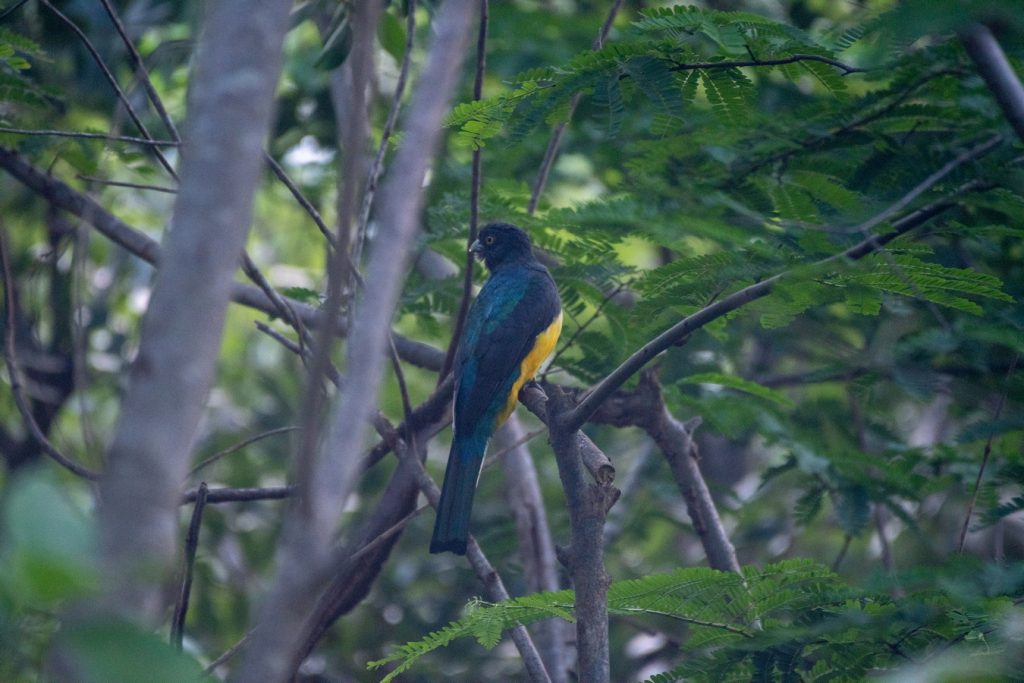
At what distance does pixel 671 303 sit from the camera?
179 inches

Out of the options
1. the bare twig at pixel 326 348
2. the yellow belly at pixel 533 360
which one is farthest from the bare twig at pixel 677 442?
the bare twig at pixel 326 348

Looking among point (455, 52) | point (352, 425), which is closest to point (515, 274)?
point (455, 52)

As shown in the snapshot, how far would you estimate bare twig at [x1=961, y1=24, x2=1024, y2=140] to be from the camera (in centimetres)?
297

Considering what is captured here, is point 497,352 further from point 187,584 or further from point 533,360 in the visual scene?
point 187,584

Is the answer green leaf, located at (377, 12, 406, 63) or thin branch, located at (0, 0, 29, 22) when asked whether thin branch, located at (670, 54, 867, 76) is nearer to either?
green leaf, located at (377, 12, 406, 63)

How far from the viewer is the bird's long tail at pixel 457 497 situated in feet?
15.0

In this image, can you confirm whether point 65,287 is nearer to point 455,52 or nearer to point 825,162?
point 825,162

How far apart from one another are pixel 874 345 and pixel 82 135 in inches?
199

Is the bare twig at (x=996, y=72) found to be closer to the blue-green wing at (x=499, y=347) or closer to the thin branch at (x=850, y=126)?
the thin branch at (x=850, y=126)

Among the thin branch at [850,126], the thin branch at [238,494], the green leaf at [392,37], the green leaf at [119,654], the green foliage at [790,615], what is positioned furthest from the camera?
the green leaf at [392,37]

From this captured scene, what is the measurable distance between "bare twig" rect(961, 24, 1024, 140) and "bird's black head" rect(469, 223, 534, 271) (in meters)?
3.67

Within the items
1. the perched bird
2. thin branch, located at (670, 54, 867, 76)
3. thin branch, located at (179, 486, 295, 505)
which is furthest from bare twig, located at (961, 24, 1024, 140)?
thin branch, located at (179, 486, 295, 505)

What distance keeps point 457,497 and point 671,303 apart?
139 centimetres

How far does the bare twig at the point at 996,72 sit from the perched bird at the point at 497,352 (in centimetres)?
280
